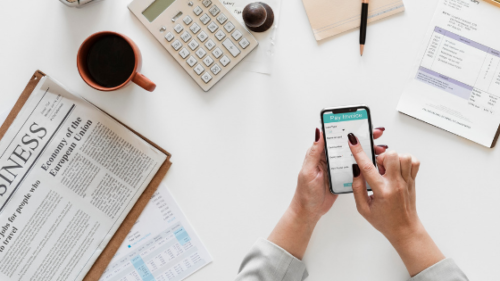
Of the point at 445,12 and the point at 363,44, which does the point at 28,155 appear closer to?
the point at 363,44

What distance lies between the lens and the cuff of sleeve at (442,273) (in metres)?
0.65

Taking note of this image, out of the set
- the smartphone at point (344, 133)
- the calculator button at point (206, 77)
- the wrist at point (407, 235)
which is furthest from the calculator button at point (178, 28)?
the wrist at point (407, 235)

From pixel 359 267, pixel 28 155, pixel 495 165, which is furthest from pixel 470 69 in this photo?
pixel 28 155

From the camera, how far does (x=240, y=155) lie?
737mm

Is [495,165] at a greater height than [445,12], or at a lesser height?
lesser

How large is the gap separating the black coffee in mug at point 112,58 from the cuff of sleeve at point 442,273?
0.68 m

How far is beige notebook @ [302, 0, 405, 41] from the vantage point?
711mm

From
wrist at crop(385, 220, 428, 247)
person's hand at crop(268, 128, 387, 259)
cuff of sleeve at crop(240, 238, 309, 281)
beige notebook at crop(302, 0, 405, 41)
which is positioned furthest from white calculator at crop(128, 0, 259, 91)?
wrist at crop(385, 220, 428, 247)

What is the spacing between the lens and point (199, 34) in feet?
2.32

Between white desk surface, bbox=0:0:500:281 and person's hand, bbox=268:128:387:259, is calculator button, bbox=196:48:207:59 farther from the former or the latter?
person's hand, bbox=268:128:387:259

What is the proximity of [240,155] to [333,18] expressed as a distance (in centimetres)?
34

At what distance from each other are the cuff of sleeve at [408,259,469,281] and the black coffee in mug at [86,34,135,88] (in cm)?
68

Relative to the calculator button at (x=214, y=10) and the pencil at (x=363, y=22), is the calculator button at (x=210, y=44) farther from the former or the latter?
the pencil at (x=363, y=22)

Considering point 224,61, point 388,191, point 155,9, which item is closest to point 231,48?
point 224,61
